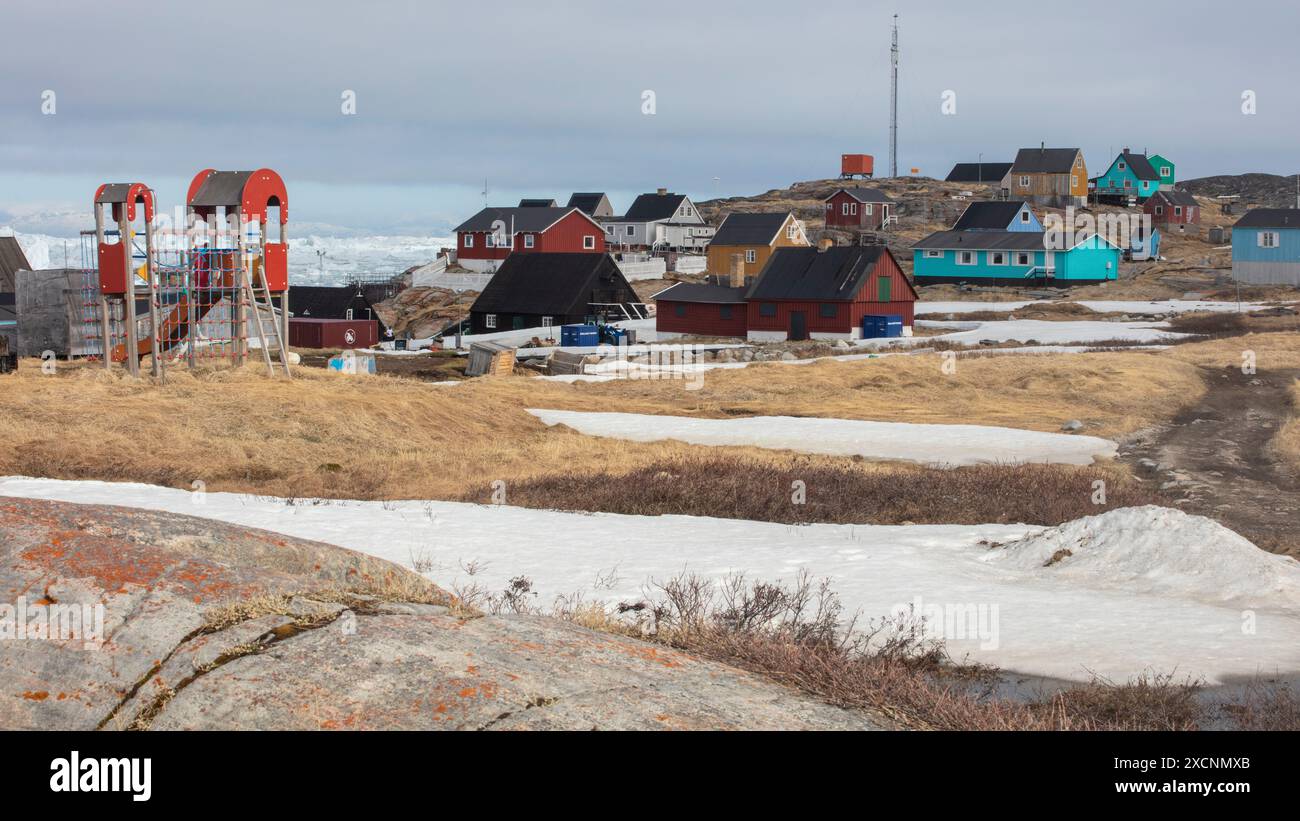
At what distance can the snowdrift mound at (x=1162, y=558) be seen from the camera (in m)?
13.6

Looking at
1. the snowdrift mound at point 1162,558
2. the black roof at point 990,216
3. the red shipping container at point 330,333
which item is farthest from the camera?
the black roof at point 990,216

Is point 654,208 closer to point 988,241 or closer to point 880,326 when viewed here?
point 988,241

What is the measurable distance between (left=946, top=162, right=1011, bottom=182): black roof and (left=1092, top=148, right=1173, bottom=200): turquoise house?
13.5m

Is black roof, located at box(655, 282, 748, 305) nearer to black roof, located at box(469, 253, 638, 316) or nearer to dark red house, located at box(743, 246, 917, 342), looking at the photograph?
dark red house, located at box(743, 246, 917, 342)

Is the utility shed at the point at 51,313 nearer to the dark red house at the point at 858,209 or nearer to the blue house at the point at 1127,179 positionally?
the dark red house at the point at 858,209

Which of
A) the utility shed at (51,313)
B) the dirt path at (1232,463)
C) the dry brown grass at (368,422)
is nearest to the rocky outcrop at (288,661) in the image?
the dirt path at (1232,463)

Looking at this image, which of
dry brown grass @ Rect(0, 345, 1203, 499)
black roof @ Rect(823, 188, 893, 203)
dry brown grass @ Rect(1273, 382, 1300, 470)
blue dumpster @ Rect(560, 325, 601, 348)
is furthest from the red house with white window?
dry brown grass @ Rect(1273, 382, 1300, 470)

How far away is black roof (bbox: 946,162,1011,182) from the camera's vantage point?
14550 centimetres

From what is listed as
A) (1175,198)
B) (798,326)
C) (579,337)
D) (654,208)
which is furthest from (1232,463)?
(1175,198)

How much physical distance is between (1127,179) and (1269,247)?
50.7 metres
